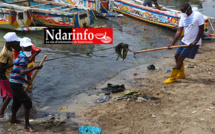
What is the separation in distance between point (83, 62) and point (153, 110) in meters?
4.48

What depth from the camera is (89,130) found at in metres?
4.57

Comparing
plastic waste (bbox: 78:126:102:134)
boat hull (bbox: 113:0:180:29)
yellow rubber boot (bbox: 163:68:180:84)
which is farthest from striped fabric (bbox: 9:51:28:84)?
boat hull (bbox: 113:0:180:29)

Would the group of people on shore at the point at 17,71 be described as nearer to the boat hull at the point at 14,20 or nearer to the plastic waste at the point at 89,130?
the plastic waste at the point at 89,130

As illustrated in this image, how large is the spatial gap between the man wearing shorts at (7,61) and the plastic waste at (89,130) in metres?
1.63

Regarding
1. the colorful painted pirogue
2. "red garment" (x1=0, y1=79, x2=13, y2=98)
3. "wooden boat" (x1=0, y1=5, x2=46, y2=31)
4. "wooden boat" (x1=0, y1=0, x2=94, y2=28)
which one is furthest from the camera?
the colorful painted pirogue

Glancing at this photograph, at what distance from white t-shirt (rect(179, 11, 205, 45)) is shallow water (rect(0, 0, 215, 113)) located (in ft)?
8.82

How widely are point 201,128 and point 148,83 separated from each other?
2924 millimetres

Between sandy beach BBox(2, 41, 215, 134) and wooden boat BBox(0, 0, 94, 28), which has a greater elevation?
wooden boat BBox(0, 0, 94, 28)

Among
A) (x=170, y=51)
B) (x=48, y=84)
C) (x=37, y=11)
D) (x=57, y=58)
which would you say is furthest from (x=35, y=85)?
(x=37, y=11)

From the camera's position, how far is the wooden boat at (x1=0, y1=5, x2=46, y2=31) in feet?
39.4

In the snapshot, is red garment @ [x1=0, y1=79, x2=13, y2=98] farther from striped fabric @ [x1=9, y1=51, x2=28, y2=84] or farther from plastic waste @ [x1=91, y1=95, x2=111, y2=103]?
plastic waste @ [x1=91, y1=95, x2=111, y2=103]

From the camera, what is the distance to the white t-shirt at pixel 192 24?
593 cm

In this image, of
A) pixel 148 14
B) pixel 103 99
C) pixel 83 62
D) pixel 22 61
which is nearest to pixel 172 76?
pixel 103 99

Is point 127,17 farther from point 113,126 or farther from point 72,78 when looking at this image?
point 113,126
